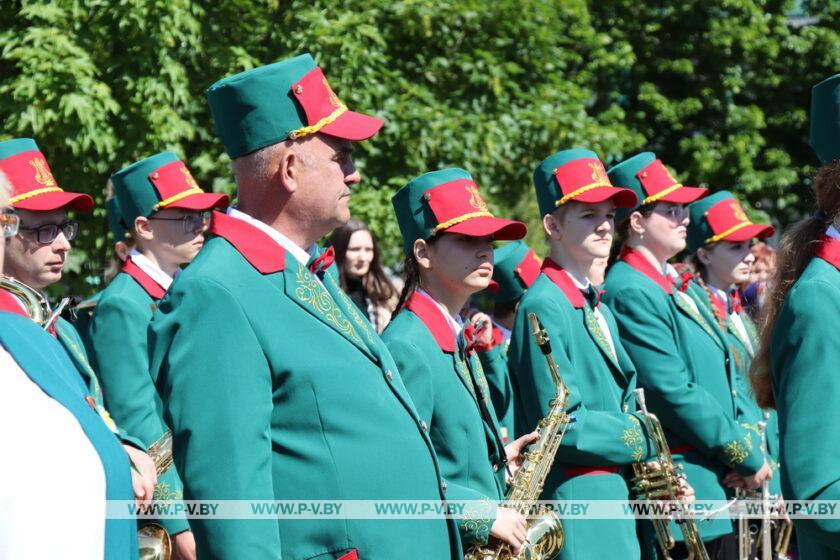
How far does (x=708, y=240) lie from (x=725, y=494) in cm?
239

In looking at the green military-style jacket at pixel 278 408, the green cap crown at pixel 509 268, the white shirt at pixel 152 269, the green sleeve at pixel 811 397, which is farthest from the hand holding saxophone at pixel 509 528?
the green cap crown at pixel 509 268

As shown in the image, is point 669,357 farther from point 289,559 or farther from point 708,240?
point 289,559

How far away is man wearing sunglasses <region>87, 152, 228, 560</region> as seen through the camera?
5656mm

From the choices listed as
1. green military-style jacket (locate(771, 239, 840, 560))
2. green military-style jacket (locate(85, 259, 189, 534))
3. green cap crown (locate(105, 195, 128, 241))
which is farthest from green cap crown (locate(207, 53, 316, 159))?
green cap crown (locate(105, 195, 128, 241))

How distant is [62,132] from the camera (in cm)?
883

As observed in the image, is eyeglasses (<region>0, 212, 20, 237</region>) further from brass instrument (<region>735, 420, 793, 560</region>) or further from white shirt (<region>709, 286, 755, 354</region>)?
white shirt (<region>709, 286, 755, 354</region>)

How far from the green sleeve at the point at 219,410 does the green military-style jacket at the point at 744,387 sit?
434 centimetres

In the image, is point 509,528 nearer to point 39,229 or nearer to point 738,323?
point 39,229

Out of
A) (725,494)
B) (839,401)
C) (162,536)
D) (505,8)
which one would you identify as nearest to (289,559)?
(839,401)

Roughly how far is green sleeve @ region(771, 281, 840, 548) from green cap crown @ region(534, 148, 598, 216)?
2.89 metres

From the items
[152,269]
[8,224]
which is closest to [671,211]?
[152,269]

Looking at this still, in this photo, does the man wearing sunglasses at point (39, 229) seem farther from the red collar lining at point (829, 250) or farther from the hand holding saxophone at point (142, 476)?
the red collar lining at point (829, 250)

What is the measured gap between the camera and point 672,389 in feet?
22.0

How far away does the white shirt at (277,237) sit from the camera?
356 centimetres
